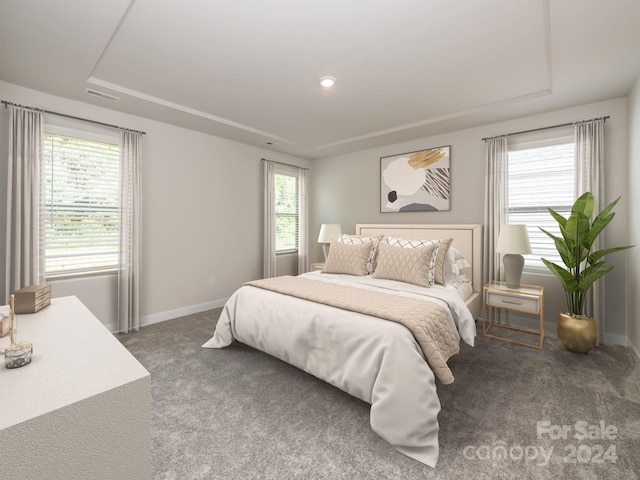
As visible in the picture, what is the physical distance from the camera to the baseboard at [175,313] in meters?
3.58

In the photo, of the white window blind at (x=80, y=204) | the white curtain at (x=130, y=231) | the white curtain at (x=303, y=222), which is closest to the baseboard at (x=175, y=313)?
the white curtain at (x=130, y=231)

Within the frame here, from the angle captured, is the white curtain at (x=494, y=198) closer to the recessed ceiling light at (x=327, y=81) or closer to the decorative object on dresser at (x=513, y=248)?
the decorative object on dresser at (x=513, y=248)

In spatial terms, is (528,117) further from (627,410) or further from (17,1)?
(17,1)

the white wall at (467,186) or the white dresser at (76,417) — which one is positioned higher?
the white wall at (467,186)

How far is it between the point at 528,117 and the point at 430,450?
11.9 feet

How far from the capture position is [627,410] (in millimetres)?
1941

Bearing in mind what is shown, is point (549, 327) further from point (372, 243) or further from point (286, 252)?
point (286, 252)

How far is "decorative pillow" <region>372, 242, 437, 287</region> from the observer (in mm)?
2998

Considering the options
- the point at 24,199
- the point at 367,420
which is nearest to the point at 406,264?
the point at 367,420

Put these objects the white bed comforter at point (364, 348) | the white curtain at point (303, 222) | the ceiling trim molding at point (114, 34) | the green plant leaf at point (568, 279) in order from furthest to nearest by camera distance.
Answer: the white curtain at point (303, 222), the green plant leaf at point (568, 279), the ceiling trim molding at point (114, 34), the white bed comforter at point (364, 348)

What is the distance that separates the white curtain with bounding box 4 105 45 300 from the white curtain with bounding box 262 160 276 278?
263 cm

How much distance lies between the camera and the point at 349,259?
11.7ft

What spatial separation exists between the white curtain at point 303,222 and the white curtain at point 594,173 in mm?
3761

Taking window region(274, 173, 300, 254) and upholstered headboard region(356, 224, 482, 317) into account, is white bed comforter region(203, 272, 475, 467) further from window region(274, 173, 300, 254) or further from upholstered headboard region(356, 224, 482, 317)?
window region(274, 173, 300, 254)
